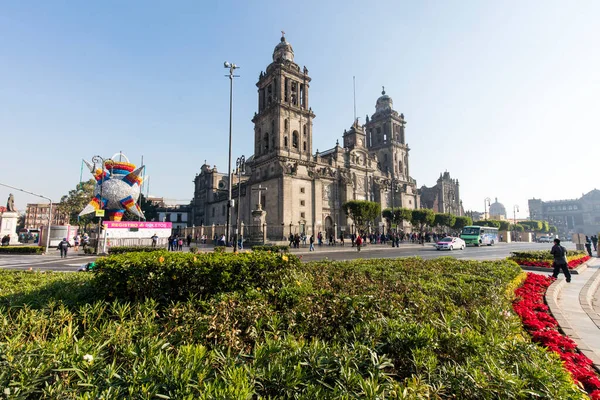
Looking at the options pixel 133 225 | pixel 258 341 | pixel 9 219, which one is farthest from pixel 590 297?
pixel 9 219

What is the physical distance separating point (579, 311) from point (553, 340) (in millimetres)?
4103

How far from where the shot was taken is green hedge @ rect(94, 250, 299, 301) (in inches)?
184

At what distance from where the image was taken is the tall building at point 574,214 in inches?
5187

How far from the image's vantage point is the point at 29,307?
4.21 metres

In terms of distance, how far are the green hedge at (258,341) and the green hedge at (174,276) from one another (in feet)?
0.06

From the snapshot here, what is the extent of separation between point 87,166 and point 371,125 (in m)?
55.9

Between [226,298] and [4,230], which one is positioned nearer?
[226,298]

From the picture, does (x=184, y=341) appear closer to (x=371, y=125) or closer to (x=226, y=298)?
(x=226, y=298)

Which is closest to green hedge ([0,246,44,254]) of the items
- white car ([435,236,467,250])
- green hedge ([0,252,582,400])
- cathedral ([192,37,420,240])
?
cathedral ([192,37,420,240])

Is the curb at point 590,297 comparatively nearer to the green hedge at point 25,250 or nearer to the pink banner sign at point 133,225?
the pink banner sign at point 133,225

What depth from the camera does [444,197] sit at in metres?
78.6

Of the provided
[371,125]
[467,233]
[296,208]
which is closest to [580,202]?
[371,125]

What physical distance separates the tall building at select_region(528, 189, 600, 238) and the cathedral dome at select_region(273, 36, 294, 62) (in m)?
148

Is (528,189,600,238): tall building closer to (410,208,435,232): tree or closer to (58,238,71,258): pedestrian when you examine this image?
(410,208,435,232): tree
